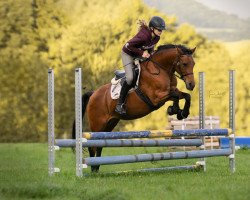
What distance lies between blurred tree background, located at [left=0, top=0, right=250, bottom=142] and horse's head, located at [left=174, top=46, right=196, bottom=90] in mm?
14366

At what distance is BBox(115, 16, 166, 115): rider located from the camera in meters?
9.57

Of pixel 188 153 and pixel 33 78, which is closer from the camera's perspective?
pixel 188 153

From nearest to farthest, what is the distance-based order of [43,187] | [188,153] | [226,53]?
[43,187] < [188,153] < [226,53]

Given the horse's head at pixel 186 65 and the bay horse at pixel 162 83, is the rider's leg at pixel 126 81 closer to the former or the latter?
the bay horse at pixel 162 83

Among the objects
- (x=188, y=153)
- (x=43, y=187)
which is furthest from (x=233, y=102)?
(x=43, y=187)

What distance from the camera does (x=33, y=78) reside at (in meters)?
27.0

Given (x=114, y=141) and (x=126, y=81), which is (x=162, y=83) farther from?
(x=114, y=141)

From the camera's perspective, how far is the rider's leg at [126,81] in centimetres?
989

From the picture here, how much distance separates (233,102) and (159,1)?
59.1 ft

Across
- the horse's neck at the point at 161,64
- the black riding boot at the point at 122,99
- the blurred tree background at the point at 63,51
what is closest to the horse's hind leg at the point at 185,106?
the horse's neck at the point at 161,64

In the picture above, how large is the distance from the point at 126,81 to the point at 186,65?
3.00 feet

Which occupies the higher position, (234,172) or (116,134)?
(116,134)

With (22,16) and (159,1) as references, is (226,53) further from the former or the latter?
(22,16)

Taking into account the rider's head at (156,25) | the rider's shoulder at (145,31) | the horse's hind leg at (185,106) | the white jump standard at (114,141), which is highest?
the rider's head at (156,25)
